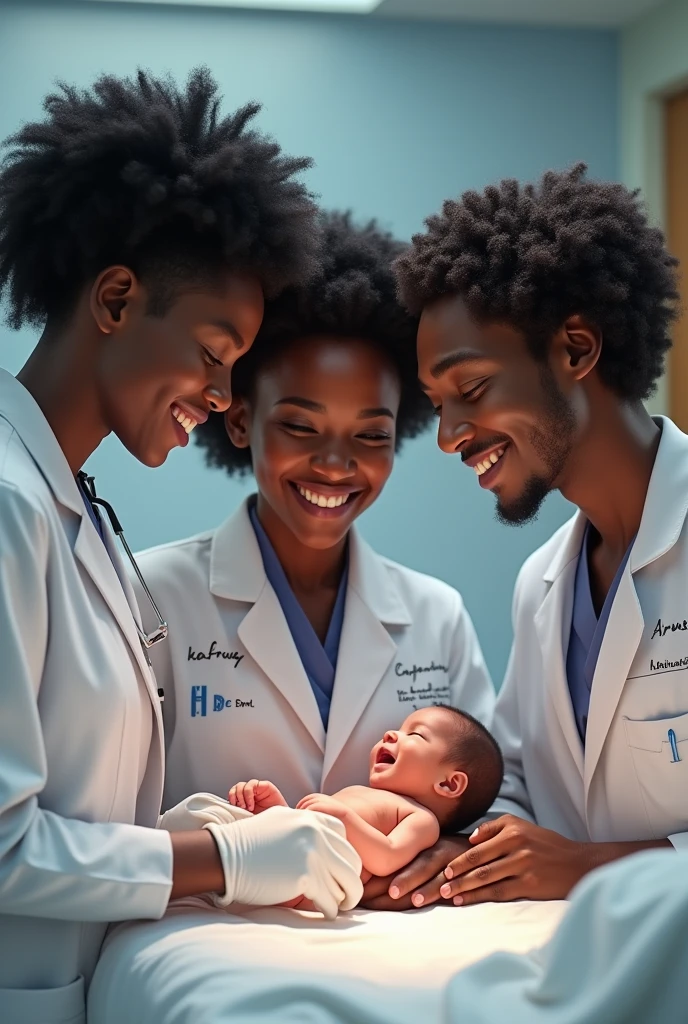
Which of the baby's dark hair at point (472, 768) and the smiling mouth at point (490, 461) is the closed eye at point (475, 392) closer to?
the smiling mouth at point (490, 461)

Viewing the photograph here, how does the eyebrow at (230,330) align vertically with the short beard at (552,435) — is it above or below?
above

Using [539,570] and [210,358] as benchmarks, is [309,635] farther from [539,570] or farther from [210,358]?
[210,358]

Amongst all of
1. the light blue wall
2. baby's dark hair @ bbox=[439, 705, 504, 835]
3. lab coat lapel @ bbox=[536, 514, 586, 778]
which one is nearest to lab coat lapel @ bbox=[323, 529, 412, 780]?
baby's dark hair @ bbox=[439, 705, 504, 835]

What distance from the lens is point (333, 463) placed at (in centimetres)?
229

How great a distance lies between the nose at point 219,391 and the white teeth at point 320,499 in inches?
15.1

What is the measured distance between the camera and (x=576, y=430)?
215cm

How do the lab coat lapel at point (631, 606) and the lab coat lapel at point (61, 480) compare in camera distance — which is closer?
the lab coat lapel at point (61, 480)

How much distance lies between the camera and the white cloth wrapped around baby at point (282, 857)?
5.75 ft

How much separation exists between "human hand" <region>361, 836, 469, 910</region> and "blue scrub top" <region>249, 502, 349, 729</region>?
1.05ft

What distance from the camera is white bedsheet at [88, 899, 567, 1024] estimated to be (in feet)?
4.66

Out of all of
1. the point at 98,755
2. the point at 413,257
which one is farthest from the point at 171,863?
the point at 413,257

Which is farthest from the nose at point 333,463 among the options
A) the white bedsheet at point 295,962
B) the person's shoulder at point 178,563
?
the white bedsheet at point 295,962

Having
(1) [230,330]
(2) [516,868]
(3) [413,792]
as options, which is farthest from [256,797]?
(1) [230,330]

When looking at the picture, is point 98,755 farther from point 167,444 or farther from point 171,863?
point 167,444
